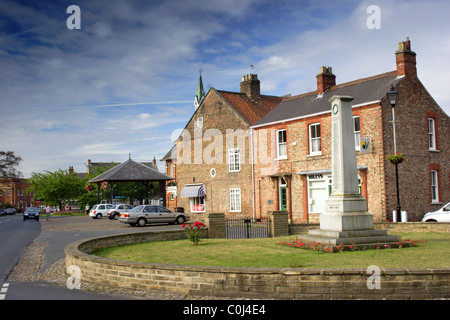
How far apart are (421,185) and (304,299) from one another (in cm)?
1993

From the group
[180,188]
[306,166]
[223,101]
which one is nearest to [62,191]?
[180,188]

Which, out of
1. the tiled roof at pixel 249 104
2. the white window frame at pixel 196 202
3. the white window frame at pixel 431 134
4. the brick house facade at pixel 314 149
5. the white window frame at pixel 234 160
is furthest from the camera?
the white window frame at pixel 196 202

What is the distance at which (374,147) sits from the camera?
23.7m

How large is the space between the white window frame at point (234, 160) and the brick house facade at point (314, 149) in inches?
3.1

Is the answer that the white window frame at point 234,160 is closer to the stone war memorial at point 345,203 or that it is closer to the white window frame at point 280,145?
the white window frame at point 280,145

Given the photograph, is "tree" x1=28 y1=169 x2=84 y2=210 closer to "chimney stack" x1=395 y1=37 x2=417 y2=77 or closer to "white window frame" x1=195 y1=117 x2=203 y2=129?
"white window frame" x1=195 y1=117 x2=203 y2=129

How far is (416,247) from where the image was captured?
12359 millimetres

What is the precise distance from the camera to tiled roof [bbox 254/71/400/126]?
81.3 ft

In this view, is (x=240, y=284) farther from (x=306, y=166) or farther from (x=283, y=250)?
(x=306, y=166)

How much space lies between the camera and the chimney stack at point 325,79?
29.3 metres

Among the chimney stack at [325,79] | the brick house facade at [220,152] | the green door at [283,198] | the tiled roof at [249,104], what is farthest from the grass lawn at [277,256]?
the tiled roof at [249,104]

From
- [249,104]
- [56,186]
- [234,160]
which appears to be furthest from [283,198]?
[56,186]
